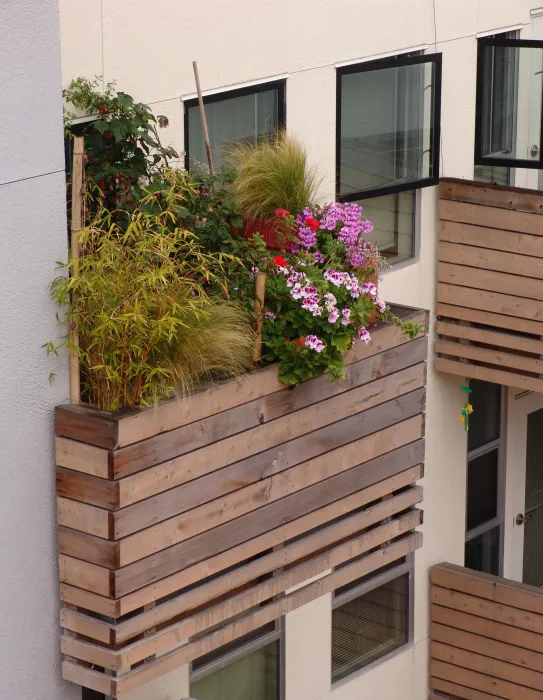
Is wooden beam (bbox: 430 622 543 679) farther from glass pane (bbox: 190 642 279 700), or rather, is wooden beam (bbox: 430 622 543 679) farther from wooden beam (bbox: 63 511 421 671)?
wooden beam (bbox: 63 511 421 671)

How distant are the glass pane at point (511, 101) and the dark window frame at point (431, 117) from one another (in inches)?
26.9

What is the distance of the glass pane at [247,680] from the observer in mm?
8484

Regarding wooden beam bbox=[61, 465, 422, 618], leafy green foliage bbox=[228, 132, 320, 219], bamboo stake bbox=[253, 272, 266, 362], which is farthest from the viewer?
leafy green foliage bbox=[228, 132, 320, 219]

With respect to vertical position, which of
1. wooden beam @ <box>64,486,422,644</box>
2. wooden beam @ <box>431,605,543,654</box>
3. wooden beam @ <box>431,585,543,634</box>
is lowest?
wooden beam @ <box>431,605,543,654</box>

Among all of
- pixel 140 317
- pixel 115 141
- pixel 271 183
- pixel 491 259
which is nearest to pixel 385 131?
pixel 491 259

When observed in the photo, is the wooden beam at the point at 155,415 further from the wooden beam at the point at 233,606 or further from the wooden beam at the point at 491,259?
the wooden beam at the point at 491,259

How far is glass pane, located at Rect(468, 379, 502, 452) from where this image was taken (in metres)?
10.5

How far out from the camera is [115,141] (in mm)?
6504

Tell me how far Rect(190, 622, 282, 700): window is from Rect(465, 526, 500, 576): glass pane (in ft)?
7.95

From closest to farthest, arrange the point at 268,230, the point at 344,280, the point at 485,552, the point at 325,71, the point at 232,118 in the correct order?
the point at 344,280
the point at 268,230
the point at 232,118
the point at 325,71
the point at 485,552

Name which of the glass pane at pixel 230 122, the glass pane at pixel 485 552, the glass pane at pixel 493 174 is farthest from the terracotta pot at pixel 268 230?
the glass pane at pixel 485 552

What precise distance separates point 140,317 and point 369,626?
16.0 ft

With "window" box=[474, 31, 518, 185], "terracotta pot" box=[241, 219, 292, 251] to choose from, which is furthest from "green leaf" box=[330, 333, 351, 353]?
"window" box=[474, 31, 518, 185]

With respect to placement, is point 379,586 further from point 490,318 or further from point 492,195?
point 492,195
